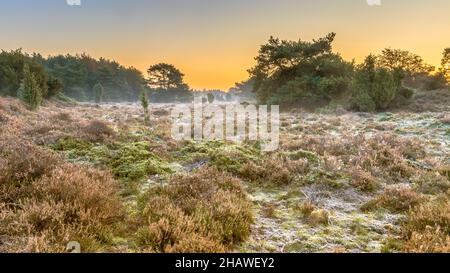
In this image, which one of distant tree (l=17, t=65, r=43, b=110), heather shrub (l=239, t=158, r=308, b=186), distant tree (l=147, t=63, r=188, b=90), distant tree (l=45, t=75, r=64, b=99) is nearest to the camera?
heather shrub (l=239, t=158, r=308, b=186)

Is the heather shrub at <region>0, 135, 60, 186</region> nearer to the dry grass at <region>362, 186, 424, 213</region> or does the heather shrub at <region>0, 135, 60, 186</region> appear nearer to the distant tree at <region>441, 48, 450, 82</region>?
the dry grass at <region>362, 186, 424, 213</region>

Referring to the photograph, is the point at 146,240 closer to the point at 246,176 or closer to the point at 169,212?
the point at 169,212

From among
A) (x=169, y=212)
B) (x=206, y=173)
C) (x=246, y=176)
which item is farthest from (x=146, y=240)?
(x=246, y=176)

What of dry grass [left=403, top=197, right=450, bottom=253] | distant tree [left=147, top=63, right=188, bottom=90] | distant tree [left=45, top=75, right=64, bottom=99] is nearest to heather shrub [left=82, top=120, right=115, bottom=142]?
dry grass [left=403, top=197, right=450, bottom=253]

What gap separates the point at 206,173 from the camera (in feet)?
26.5

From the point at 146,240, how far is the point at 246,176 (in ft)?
15.5

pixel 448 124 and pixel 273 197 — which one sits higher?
pixel 448 124

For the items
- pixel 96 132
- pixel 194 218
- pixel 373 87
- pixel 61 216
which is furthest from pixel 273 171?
pixel 373 87

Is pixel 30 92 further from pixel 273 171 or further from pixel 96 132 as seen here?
pixel 273 171

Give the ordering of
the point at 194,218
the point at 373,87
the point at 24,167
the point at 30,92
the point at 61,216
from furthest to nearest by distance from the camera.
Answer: the point at 373,87, the point at 30,92, the point at 24,167, the point at 194,218, the point at 61,216

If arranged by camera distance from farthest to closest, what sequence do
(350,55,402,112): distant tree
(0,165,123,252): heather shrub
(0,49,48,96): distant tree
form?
1. (0,49,48,96): distant tree
2. (350,55,402,112): distant tree
3. (0,165,123,252): heather shrub

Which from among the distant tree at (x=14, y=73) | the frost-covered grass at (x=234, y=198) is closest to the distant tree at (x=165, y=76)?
the distant tree at (x=14, y=73)

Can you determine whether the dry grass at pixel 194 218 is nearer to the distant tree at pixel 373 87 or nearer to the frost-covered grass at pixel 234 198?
the frost-covered grass at pixel 234 198

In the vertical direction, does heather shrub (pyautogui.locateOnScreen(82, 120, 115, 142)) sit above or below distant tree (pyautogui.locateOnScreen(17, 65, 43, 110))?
below
